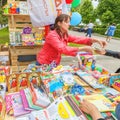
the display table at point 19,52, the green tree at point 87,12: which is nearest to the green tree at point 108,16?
the green tree at point 87,12

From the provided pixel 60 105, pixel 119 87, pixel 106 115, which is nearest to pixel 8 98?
pixel 60 105

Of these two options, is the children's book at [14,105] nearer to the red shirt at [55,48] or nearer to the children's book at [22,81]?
the children's book at [22,81]

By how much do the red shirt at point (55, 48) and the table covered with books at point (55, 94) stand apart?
0.21m

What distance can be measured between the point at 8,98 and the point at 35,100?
26 cm

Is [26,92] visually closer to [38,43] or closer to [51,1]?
[51,1]

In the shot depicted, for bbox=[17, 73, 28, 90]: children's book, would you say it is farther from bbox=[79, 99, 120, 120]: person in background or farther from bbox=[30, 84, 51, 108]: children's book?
bbox=[79, 99, 120, 120]: person in background

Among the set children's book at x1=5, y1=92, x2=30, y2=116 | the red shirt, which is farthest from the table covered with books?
the red shirt

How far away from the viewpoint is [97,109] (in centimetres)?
140

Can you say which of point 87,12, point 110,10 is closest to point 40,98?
point 110,10

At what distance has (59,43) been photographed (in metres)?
2.30

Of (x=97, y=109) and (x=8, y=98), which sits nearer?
(x=97, y=109)

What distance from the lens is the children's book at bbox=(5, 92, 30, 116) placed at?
1580mm

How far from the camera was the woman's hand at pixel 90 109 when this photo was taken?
1.33m

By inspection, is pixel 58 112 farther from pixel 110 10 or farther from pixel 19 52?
pixel 110 10
